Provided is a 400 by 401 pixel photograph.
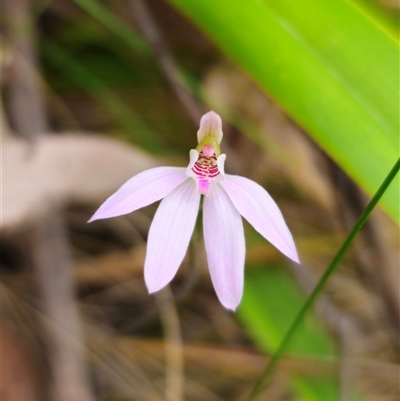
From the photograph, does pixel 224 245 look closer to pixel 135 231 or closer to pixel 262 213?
pixel 262 213

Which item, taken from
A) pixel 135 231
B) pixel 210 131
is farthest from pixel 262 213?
pixel 135 231

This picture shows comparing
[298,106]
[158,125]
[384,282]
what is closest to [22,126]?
[158,125]

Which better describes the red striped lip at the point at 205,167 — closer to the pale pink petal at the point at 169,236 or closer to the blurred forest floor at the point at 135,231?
the pale pink petal at the point at 169,236

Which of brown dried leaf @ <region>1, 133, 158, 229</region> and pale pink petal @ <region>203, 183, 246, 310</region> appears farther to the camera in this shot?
brown dried leaf @ <region>1, 133, 158, 229</region>

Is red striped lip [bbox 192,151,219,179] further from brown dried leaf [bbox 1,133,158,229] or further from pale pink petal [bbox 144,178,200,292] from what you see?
brown dried leaf [bbox 1,133,158,229]

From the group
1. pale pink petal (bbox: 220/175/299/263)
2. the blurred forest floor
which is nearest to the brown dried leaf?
the blurred forest floor

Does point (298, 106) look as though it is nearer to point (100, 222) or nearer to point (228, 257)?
point (228, 257)

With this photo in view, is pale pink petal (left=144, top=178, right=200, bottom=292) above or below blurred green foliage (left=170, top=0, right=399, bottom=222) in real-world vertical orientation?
below
